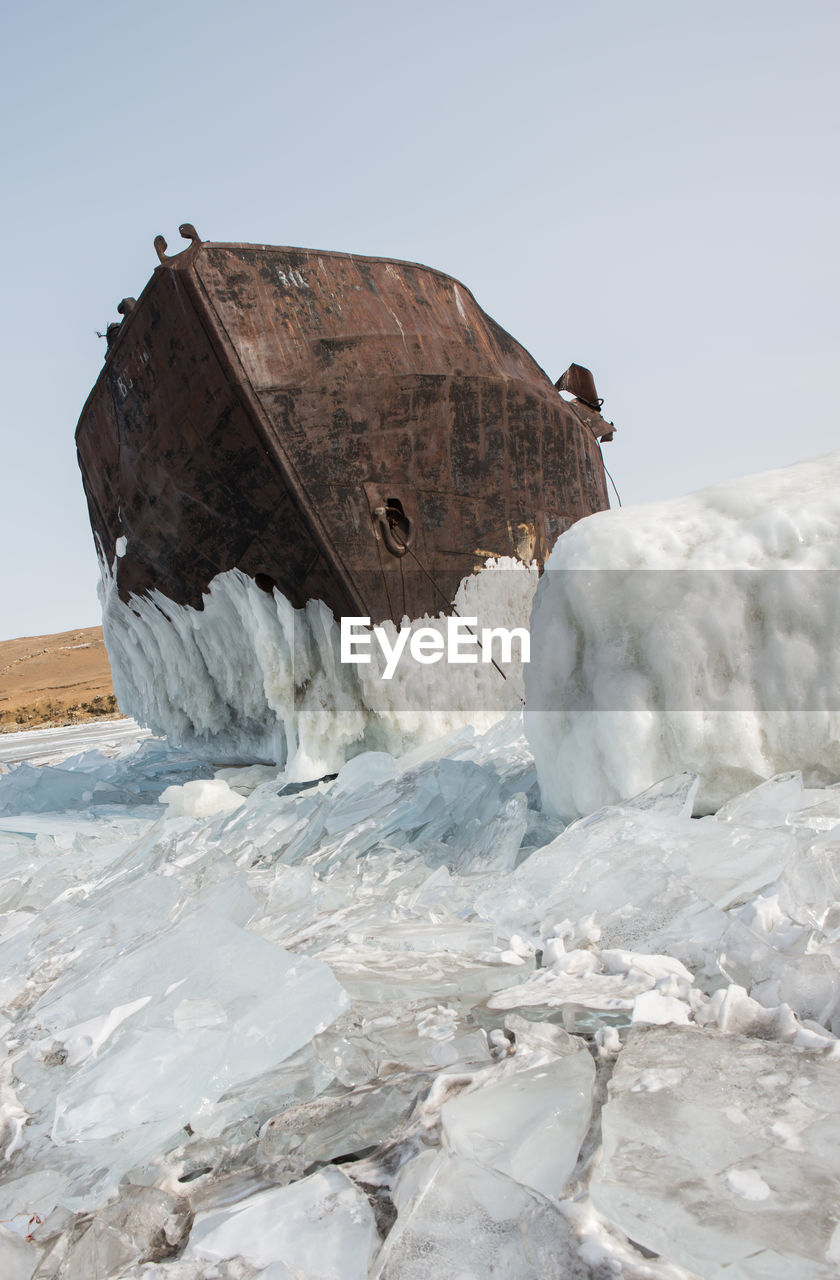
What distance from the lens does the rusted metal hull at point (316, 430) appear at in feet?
16.6

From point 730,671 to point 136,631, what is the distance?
241 inches

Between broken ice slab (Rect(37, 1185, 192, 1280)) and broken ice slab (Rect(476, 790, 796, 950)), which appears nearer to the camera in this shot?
broken ice slab (Rect(37, 1185, 192, 1280))

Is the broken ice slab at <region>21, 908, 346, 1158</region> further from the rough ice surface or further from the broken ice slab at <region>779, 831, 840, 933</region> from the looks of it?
the rough ice surface

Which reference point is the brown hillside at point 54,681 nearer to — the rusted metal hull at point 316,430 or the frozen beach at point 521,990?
the rusted metal hull at point 316,430

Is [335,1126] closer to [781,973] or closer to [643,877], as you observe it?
[781,973]

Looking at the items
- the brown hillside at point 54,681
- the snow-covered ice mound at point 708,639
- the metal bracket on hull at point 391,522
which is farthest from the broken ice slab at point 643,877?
the brown hillside at point 54,681

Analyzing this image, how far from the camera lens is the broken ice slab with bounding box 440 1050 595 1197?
0.81 m

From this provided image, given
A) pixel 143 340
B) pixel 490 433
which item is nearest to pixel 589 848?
pixel 490 433

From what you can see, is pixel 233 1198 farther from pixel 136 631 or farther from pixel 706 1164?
pixel 136 631

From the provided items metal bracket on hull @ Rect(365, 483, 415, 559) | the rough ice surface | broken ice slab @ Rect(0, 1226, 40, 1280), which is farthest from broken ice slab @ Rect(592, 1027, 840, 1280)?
metal bracket on hull @ Rect(365, 483, 415, 559)

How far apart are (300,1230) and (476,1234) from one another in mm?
212

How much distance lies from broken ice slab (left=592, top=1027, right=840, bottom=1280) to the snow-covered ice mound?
1.38 m

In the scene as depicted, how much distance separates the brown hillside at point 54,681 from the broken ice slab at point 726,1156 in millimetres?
24736

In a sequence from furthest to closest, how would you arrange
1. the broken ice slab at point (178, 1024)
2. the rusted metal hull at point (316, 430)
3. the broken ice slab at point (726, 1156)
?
the rusted metal hull at point (316, 430) → the broken ice slab at point (178, 1024) → the broken ice slab at point (726, 1156)
